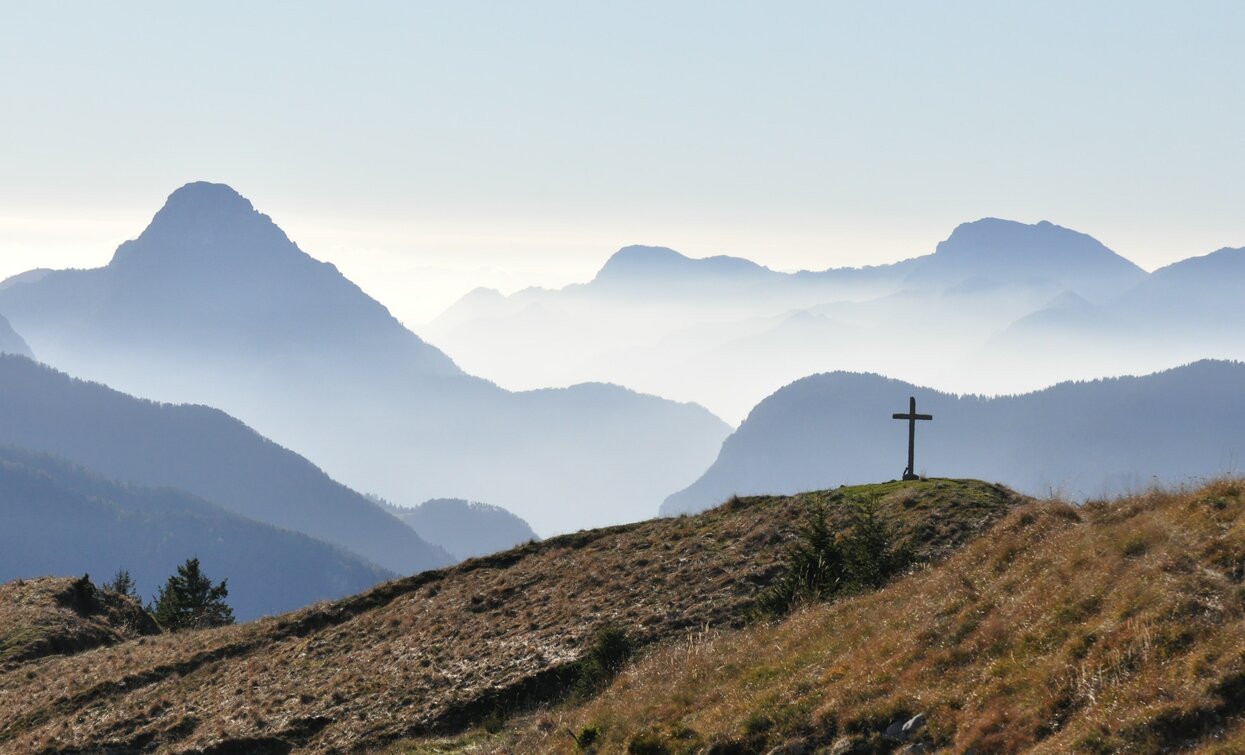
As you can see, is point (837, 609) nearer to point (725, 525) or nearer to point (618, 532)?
point (725, 525)

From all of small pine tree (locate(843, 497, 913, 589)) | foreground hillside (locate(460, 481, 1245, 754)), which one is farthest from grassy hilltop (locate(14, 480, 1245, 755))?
Answer: small pine tree (locate(843, 497, 913, 589))

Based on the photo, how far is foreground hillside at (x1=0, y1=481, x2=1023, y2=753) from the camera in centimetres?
2798

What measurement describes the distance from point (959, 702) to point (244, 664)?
2430cm

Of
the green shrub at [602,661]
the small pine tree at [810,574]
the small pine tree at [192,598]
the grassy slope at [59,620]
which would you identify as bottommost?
the small pine tree at [192,598]

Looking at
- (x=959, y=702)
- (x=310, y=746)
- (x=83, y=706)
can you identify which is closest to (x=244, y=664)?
(x=83, y=706)

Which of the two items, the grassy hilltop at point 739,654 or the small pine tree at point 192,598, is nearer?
the grassy hilltop at point 739,654

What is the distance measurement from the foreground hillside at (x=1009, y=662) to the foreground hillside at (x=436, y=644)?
314 centimetres

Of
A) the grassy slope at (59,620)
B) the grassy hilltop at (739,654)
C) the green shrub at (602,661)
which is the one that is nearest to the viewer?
the grassy hilltop at (739,654)

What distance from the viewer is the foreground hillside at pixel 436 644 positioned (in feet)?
91.8

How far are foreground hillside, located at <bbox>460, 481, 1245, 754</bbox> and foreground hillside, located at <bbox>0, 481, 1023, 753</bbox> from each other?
314 centimetres

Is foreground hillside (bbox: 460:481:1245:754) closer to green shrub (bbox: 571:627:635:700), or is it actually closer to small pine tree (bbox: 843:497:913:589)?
green shrub (bbox: 571:627:635:700)

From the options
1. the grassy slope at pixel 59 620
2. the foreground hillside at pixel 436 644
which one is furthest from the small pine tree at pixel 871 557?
the grassy slope at pixel 59 620

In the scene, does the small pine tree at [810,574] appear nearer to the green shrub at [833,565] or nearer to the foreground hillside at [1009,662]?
the green shrub at [833,565]

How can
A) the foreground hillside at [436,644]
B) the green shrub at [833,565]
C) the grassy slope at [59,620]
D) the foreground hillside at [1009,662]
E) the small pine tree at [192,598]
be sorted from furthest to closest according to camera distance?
1. the small pine tree at [192,598]
2. the grassy slope at [59,620]
3. the foreground hillside at [436,644]
4. the green shrub at [833,565]
5. the foreground hillside at [1009,662]
